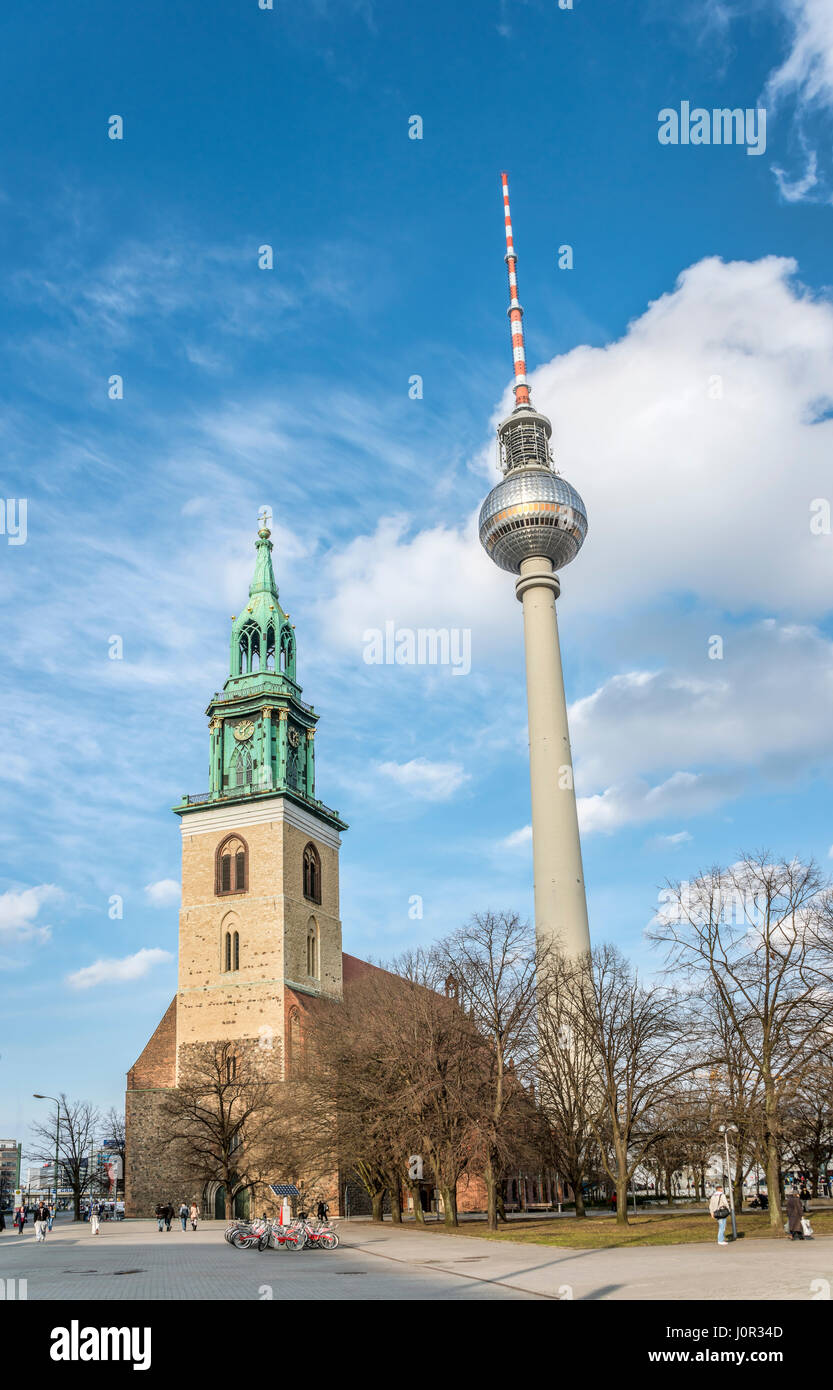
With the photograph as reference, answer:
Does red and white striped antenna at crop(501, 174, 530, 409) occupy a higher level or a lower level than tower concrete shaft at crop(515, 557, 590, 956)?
higher

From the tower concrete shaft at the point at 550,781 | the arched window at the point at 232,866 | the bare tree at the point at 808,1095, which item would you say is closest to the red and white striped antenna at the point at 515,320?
the tower concrete shaft at the point at 550,781

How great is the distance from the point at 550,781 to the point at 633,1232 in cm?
4608

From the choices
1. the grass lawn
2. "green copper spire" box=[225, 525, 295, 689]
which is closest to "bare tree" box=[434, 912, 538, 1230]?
the grass lawn

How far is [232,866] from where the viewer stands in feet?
216

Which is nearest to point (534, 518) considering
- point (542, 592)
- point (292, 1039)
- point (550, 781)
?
point (542, 592)

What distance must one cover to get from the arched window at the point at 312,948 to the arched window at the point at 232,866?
4938 mm

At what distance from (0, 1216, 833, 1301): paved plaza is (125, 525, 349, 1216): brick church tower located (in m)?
27.1

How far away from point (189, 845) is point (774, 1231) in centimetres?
4228

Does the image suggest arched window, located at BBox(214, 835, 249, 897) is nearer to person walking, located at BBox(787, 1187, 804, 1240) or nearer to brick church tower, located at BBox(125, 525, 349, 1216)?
brick church tower, located at BBox(125, 525, 349, 1216)

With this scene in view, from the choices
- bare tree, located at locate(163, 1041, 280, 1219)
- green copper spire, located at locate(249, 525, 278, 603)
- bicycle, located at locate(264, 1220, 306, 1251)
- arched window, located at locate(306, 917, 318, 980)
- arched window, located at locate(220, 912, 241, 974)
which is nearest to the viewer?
bicycle, located at locate(264, 1220, 306, 1251)

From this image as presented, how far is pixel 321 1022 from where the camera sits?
2181 inches

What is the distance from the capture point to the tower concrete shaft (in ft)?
248
